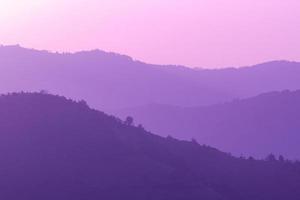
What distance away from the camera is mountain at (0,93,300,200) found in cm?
6694

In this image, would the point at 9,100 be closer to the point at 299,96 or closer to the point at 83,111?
the point at 83,111

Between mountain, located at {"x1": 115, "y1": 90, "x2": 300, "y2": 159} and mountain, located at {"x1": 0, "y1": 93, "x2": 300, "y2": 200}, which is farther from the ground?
mountain, located at {"x1": 115, "y1": 90, "x2": 300, "y2": 159}

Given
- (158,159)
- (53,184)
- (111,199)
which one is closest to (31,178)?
(53,184)

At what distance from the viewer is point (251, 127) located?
601 feet

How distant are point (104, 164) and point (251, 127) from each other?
114522 mm

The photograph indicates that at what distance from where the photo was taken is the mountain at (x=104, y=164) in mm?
66938

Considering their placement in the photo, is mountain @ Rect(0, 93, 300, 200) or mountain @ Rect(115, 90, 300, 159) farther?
mountain @ Rect(115, 90, 300, 159)

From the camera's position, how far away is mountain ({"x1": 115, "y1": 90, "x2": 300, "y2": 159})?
570 feet

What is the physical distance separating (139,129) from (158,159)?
7.09 m

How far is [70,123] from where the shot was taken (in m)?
77.1

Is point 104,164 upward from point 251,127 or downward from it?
downward

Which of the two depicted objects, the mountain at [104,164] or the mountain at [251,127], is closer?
the mountain at [104,164]

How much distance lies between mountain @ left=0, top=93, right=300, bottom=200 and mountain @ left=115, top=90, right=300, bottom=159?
8605 centimetres

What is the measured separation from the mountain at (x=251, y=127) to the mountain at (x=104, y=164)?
282 ft
